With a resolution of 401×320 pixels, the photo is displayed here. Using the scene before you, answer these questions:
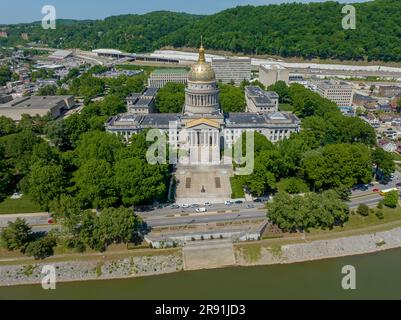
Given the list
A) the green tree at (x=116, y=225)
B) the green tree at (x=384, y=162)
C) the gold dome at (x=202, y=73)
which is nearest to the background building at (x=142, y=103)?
the gold dome at (x=202, y=73)

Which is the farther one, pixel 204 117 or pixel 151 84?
pixel 151 84

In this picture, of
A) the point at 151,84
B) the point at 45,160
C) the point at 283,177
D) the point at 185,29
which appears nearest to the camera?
the point at 45,160

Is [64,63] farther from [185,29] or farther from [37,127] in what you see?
[37,127]

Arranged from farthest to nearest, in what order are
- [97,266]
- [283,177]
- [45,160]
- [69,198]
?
[283,177] → [45,160] → [69,198] → [97,266]

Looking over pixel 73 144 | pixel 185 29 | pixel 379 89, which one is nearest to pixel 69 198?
pixel 73 144

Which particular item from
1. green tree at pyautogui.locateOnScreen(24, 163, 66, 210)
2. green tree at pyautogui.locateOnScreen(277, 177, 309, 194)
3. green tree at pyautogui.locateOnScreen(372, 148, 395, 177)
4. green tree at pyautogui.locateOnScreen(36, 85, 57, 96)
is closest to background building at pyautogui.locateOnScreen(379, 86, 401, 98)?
green tree at pyautogui.locateOnScreen(372, 148, 395, 177)

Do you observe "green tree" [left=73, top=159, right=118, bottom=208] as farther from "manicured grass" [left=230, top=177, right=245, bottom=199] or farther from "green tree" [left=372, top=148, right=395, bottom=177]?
"green tree" [left=372, top=148, right=395, bottom=177]

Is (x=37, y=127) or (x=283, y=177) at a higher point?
(x=37, y=127)
